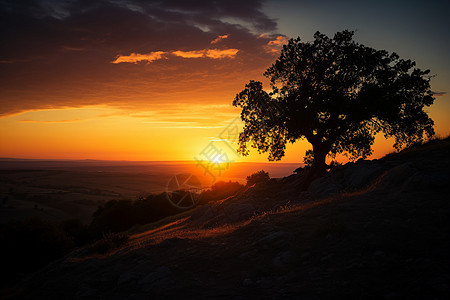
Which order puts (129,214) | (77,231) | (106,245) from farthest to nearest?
Answer: (129,214), (77,231), (106,245)

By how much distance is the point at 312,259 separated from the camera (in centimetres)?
807

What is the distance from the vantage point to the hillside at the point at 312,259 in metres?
6.47

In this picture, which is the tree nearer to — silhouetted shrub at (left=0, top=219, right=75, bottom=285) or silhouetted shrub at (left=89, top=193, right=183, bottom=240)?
silhouetted shrub at (left=0, top=219, right=75, bottom=285)

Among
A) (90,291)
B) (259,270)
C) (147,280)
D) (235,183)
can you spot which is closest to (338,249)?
(259,270)

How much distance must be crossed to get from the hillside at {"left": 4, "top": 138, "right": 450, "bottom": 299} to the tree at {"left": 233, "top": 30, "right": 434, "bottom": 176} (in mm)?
11569

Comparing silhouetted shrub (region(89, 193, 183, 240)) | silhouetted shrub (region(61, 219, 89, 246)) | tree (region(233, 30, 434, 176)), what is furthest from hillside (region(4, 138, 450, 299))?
silhouetted shrub (region(89, 193, 183, 240))

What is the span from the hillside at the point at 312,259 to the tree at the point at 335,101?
→ 11.6m

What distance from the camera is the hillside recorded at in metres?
6.47

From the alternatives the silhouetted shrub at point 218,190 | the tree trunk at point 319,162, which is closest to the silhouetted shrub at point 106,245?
the tree trunk at point 319,162

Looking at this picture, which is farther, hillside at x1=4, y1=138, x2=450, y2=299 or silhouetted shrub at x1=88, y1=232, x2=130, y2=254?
silhouetted shrub at x1=88, y1=232, x2=130, y2=254

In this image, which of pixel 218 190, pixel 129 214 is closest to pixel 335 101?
pixel 218 190

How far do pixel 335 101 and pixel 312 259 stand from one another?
19806 millimetres

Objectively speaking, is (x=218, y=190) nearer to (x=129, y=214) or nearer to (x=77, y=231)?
(x=129, y=214)

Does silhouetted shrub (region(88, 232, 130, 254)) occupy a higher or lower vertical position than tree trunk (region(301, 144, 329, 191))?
lower
